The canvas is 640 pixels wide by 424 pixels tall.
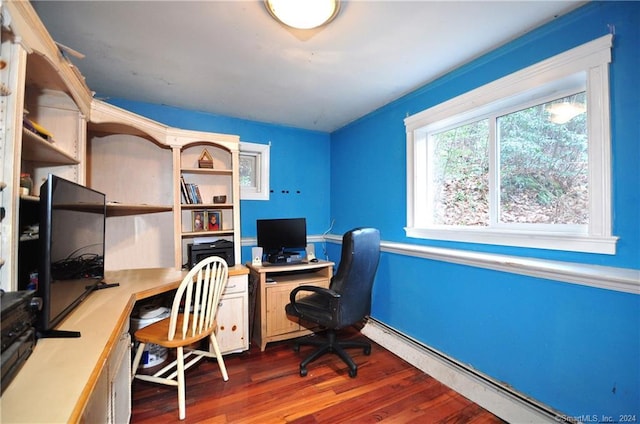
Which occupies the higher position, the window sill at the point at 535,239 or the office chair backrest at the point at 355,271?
the window sill at the point at 535,239

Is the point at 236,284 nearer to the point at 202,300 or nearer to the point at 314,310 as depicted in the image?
the point at 202,300

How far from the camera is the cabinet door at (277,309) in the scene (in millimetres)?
2400

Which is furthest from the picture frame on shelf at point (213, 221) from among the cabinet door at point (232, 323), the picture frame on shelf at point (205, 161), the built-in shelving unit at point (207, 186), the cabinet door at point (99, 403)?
the cabinet door at point (99, 403)

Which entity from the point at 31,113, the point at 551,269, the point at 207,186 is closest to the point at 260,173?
the point at 207,186

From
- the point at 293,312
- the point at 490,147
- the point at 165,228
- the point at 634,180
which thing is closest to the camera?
the point at 634,180

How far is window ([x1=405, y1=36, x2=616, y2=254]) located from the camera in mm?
1304

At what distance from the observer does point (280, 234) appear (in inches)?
112

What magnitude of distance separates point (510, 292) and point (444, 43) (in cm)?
155

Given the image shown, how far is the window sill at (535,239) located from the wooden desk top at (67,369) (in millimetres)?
2015

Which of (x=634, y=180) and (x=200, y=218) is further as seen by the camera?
(x=200, y=218)

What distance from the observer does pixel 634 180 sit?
1.18 meters

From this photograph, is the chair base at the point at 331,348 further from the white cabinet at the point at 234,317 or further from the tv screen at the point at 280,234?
the tv screen at the point at 280,234

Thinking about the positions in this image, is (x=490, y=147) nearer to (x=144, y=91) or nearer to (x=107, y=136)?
(x=144, y=91)

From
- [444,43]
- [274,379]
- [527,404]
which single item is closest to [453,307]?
[527,404]
